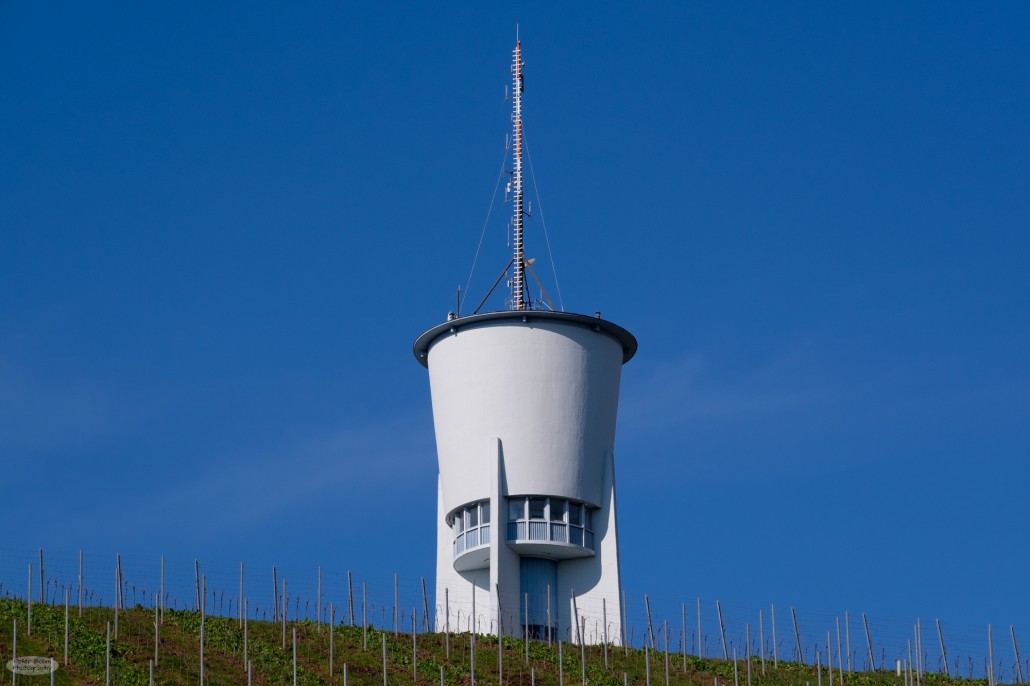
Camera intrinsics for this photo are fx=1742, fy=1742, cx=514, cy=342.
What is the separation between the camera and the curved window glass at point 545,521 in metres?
64.7

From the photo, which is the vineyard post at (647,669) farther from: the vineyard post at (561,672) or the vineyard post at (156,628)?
the vineyard post at (156,628)

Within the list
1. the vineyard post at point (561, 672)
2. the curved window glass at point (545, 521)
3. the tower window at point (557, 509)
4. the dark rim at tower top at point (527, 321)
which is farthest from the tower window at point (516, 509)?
the vineyard post at point (561, 672)

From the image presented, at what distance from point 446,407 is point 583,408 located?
557 centimetres

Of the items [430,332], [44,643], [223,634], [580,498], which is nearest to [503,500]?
[580,498]

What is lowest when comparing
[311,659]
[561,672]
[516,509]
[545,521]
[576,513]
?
[561,672]

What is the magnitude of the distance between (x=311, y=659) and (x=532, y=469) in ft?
50.2

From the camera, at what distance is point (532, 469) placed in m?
64.9

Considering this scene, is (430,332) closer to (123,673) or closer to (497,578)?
(497,578)

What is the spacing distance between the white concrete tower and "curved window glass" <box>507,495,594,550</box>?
37 mm

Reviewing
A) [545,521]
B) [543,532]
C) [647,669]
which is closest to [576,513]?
[545,521]

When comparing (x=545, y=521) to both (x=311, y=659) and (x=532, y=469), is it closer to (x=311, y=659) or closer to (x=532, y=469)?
(x=532, y=469)

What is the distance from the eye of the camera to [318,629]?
182ft

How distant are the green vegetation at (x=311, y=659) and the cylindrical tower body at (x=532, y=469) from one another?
6711 millimetres

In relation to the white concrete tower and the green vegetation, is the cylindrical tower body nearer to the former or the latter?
the white concrete tower
